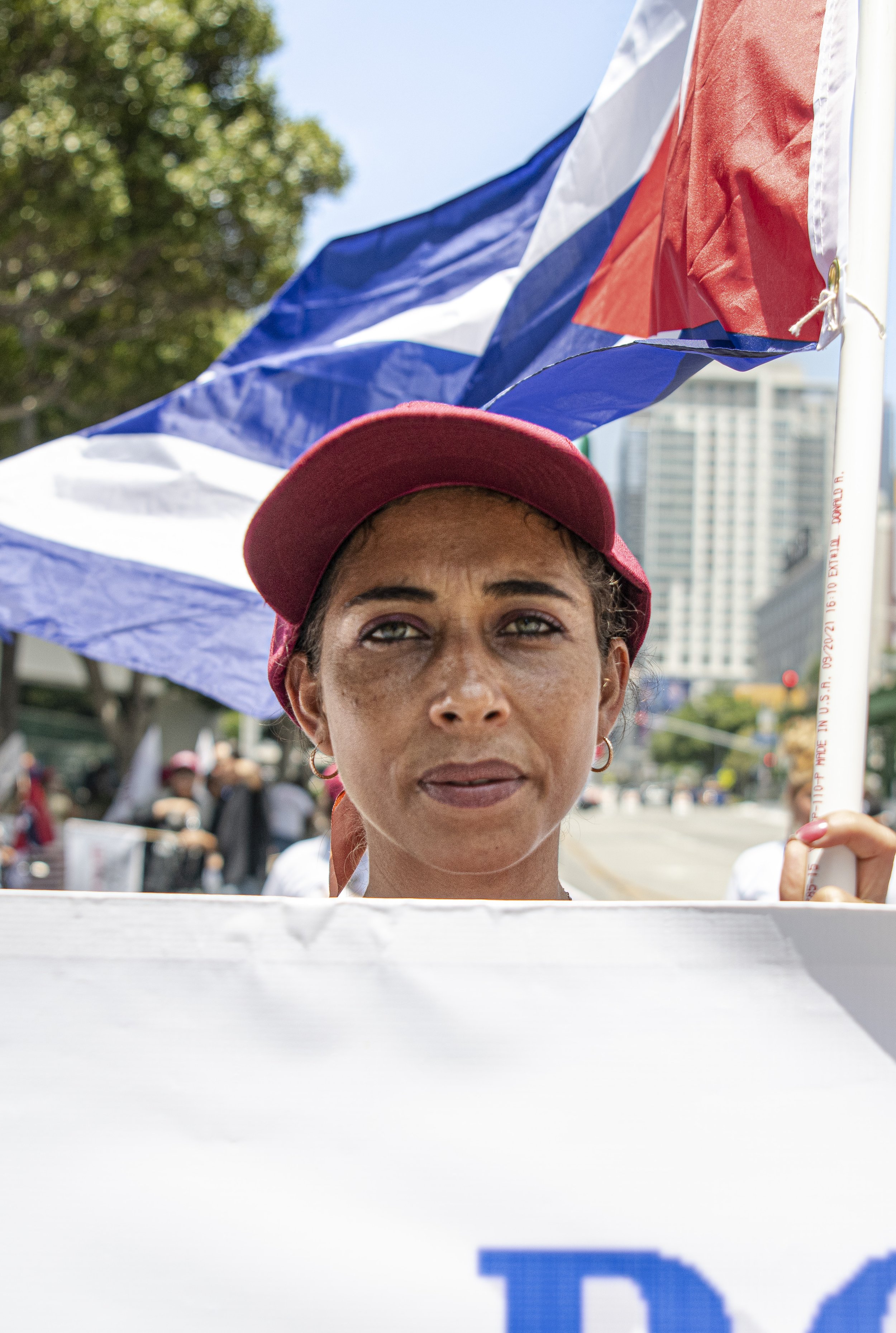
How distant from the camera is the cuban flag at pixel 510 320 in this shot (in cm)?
186

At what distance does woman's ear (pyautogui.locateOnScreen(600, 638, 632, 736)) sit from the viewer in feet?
5.29

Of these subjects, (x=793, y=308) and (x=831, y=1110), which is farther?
(x=793, y=308)

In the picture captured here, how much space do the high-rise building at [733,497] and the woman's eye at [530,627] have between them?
315 ft

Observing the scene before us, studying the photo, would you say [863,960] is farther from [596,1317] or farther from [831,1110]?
[596,1317]

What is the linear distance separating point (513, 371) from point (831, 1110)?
214 centimetres

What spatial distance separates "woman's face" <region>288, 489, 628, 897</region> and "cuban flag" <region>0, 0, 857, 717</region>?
50cm

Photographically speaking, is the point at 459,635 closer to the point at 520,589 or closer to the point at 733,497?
the point at 520,589

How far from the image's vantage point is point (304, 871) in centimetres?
472

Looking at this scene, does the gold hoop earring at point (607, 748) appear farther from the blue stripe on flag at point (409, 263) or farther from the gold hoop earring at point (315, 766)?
the blue stripe on flag at point (409, 263)

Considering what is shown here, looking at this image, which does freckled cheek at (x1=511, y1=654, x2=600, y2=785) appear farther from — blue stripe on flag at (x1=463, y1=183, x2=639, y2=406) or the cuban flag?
blue stripe on flag at (x1=463, y1=183, x2=639, y2=406)

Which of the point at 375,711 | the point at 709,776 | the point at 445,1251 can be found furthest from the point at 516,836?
the point at 709,776

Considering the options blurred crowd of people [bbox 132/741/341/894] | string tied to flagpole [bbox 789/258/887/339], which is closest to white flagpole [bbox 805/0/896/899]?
string tied to flagpole [bbox 789/258/887/339]

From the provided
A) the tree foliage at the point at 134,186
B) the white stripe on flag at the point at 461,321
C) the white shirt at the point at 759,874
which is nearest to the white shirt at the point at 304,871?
the white shirt at the point at 759,874

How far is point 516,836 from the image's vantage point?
1342mm
